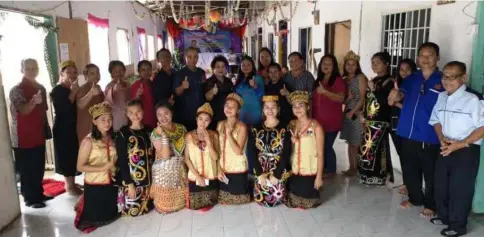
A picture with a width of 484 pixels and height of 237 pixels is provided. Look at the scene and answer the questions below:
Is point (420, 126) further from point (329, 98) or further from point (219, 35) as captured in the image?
point (219, 35)

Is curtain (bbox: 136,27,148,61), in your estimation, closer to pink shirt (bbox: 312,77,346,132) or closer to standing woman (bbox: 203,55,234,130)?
→ standing woman (bbox: 203,55,234,130)

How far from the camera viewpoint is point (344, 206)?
2.96 meters

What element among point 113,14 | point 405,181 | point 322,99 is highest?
point 113,14

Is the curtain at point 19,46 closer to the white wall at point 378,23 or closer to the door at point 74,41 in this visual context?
the door at point 74,41

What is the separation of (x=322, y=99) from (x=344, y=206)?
3.23ft

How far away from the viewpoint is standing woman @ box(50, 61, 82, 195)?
2.94 meters

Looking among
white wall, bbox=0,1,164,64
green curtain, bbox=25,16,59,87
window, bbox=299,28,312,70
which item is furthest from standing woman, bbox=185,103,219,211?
window, bbox=299,28,312,70

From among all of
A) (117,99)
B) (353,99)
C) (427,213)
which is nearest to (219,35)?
(117,99)

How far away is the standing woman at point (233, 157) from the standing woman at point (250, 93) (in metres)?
0.41

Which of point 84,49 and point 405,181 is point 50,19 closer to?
point 84,49

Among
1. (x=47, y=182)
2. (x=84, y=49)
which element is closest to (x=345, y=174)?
(x=47, y=182)

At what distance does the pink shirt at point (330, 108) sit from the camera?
3.36 meters

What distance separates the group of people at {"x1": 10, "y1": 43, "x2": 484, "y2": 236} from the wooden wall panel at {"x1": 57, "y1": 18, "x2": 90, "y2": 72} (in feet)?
3.32

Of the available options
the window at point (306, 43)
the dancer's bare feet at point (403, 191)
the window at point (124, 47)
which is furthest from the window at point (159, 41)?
the dancer's bare feet at point (403, 191)
